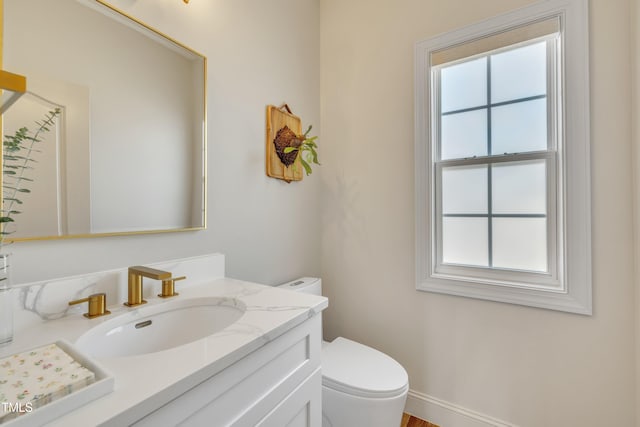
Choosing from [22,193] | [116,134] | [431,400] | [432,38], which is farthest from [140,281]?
[432,38]

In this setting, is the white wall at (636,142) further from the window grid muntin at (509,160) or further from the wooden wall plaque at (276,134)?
the wooden wall plaque at (276,134)

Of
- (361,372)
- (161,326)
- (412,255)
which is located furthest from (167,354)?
(412,255)

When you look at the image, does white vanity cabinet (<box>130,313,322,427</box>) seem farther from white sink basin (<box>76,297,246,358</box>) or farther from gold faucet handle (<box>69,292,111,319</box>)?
gold faucet handle (<box>69,292,111,319</box>)

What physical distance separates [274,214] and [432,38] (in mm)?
1278

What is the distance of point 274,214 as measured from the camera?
155cm

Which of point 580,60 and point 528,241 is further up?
point 580,60

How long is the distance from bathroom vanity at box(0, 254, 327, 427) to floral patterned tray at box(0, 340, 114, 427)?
14 mm

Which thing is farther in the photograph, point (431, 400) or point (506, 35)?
point (431, 400)

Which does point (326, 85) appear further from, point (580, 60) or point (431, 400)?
point (431, 400)

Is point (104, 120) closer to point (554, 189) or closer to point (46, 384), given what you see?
point (46, 384)

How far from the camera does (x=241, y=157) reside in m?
1.36

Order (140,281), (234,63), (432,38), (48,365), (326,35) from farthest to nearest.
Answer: (326,35)
(432,38)
(234,63)
(140,281)
(48,365)

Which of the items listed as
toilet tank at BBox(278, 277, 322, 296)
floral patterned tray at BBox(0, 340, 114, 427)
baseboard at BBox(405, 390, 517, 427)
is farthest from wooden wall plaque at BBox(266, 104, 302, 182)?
baseboard at BBox(405, 390, 517, 427)

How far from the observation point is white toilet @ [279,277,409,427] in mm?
1115
